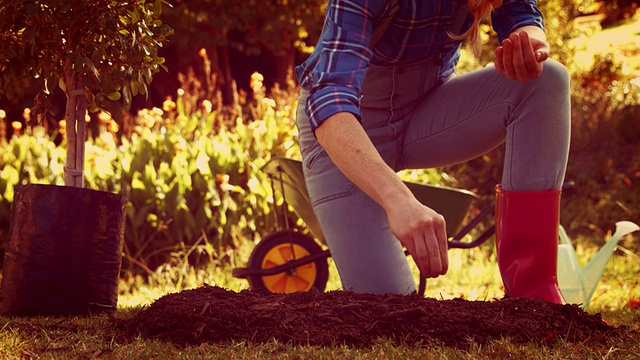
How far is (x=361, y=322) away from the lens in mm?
1729

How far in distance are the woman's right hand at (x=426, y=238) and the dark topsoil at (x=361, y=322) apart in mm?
322

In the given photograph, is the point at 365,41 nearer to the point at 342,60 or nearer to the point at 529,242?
the point at 342,60

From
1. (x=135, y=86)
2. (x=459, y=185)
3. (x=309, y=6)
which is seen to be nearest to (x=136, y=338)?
(x=135, y=86)

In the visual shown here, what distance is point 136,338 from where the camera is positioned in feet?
5.68

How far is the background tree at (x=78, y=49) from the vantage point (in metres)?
2.12

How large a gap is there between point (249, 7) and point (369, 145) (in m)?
7.55

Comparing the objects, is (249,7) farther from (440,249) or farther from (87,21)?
(440,249)

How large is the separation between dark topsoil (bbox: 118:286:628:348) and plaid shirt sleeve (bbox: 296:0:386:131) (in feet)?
1.54

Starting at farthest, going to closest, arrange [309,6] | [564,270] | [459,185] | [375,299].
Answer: [309,6], [459,185], [564,270], [375,299]

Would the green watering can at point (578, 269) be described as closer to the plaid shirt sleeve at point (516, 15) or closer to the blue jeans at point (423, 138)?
the blue jeans at point (423, 138)

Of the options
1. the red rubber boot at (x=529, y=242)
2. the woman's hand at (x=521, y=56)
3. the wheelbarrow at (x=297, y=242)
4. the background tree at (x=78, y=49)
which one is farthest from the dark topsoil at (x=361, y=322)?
the wheelbarrow at (x=297, y=242)

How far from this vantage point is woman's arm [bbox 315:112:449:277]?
54.7 inches

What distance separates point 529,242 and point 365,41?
0.72 meters

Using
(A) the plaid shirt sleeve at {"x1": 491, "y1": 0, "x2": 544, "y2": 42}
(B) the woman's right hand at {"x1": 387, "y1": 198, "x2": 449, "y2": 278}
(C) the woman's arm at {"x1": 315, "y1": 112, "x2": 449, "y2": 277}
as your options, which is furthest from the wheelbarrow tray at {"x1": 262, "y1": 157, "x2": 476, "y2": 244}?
(B) the woman's right hand at {"x1": 387, "y1": 198, "x2": 449, "y2": 278}
